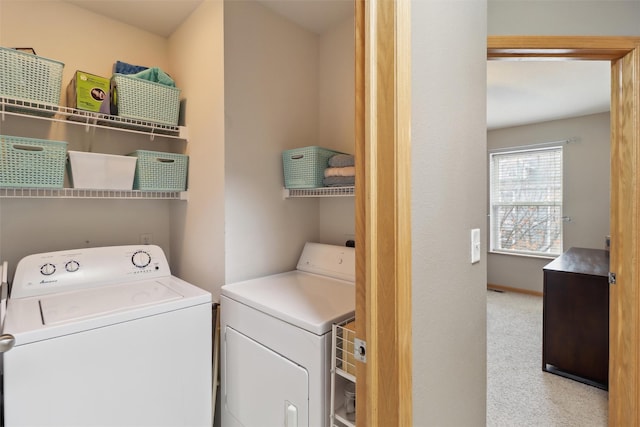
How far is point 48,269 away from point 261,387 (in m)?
1.18

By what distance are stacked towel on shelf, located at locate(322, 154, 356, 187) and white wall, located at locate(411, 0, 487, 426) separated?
644 mm

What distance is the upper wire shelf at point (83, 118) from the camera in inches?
59.1

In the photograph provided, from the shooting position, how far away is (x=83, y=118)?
177 centimetres

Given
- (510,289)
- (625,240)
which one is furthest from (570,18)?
(510,289)

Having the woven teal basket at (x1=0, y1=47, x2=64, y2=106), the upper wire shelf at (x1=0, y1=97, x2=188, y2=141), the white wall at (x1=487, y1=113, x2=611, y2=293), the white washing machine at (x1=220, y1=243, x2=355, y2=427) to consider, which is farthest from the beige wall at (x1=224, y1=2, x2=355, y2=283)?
the white wall at (x1=487, y1=113, x2=611, y2=293)

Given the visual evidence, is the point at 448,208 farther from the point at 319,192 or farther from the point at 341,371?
the point at 319,192

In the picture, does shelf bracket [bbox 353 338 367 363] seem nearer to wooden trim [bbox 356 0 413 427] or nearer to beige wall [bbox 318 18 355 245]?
wooden trim [bbox 356 0 413 427]

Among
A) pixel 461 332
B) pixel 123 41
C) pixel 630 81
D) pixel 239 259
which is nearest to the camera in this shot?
pixel 461 332

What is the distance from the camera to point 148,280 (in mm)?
1808

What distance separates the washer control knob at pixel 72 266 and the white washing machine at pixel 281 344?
29.5 inches

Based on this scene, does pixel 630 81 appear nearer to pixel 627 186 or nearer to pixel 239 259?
pixel 627 186

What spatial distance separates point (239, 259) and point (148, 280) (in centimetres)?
53

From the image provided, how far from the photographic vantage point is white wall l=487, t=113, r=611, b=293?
4102 millimetres

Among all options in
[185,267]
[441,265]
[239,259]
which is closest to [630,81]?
[441,265]
